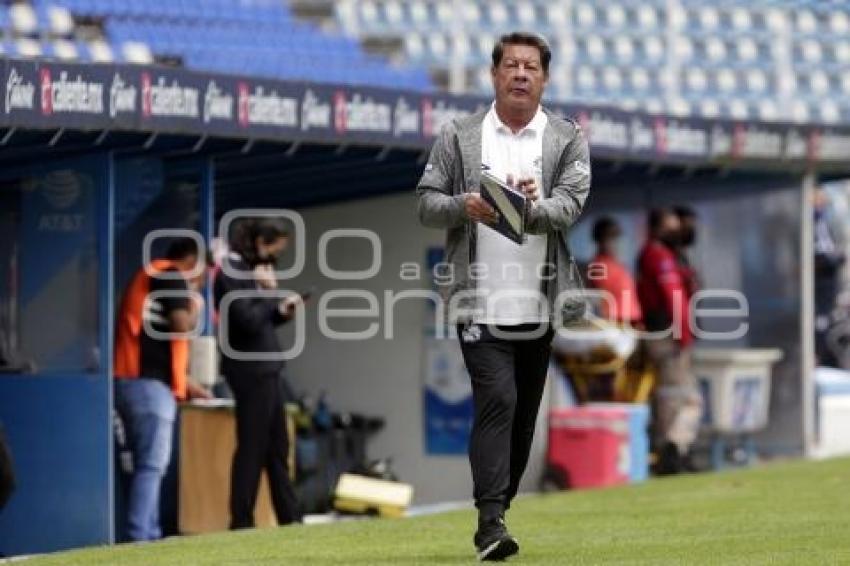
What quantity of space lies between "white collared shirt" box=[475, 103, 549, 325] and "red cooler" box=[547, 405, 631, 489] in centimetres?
753

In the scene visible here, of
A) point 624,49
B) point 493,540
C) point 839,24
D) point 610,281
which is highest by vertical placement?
point 839,24

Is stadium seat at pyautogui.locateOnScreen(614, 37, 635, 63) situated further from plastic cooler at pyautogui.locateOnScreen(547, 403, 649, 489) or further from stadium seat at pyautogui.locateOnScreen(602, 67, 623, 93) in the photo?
plastic cooler at pyautogui.locateOnScreen(547, 403, 649, 489)

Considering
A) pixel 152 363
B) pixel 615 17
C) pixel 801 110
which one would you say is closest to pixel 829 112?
pixel 801 110

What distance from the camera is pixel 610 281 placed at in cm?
1759

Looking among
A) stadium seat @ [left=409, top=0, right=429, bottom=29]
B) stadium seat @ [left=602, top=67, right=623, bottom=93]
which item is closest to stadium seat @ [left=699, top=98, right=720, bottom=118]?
stadium seat @ [left=602, top=67, right=623, bottom=93]

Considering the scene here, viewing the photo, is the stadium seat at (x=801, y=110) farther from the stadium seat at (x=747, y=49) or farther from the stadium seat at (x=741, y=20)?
the stadium seat at (x=741, y=20)

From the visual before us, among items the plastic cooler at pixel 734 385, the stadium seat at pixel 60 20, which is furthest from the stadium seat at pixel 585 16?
the stadium seat at pixel 60 20

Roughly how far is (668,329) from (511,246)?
870 cm

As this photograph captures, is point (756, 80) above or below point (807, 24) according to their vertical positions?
below

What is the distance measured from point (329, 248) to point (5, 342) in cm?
404

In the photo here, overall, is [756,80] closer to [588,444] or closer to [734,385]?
[734,385]

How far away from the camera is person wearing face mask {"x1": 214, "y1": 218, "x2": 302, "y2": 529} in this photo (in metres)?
13.3

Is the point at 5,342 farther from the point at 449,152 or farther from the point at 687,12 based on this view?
the point at 687,12

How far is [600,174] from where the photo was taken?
18.1m
